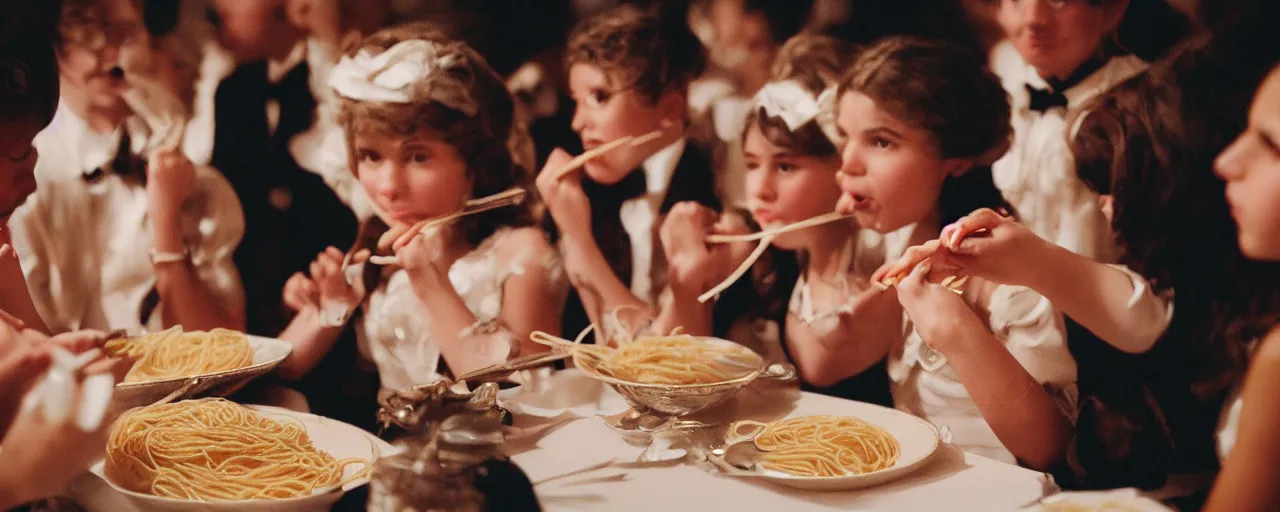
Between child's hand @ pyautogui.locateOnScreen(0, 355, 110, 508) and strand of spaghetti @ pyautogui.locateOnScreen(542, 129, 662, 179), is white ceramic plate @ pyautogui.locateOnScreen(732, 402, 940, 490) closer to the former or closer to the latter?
strand of spaghetti @ pyautogui.locateOnScreen(542, 129, 662, 179)

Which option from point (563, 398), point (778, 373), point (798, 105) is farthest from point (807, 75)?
point (563, 398)

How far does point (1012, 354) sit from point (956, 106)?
1.72 ft

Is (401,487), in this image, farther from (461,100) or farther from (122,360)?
(461,100)

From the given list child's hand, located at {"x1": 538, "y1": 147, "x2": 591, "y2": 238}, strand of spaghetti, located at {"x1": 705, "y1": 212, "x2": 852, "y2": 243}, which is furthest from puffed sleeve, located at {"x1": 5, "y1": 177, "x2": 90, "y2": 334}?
strand of spaghetti, located at {"x1": 705, "y1": 212, "x2": 852, "y2": 243}

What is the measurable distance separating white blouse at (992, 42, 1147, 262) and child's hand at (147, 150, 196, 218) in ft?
7.02

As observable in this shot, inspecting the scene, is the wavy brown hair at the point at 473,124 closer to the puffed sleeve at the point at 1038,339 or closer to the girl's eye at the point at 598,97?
the girl's eye at the point at 598,97

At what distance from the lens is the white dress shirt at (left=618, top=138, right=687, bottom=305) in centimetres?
254

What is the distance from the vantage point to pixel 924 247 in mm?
1902

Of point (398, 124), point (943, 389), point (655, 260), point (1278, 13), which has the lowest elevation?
point (943, 389)

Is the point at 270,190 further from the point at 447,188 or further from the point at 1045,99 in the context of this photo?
the point at 1045,99

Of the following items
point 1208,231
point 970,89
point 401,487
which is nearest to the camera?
point 401,487

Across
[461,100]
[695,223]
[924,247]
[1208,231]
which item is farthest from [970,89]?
[461,100]

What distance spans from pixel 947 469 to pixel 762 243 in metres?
0.74

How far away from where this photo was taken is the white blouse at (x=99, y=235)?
273 cm
